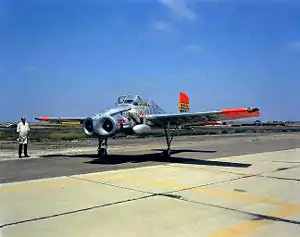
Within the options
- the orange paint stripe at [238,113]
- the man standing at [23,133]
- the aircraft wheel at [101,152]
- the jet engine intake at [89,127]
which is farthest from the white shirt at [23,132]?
the orange paint stripe at [238,113]

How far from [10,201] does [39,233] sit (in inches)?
106

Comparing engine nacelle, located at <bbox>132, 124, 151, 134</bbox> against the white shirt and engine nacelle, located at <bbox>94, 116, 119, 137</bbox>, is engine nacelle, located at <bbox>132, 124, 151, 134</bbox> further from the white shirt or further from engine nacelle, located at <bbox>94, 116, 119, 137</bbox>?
the white shirt

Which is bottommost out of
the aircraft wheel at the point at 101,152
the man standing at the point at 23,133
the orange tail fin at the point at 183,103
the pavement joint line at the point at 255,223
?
the pavement joint line at the point at 255,223

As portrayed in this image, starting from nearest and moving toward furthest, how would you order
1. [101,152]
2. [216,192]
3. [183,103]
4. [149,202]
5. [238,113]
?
1. [149,202]
2. [216,192]
3. [238,113]
4. [101,152]
5. [183,103]

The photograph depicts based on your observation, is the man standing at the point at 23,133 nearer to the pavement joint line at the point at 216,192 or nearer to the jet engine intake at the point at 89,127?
the jet engine intake at the point at 89,127

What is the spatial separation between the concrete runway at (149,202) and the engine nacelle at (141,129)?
3821 mm

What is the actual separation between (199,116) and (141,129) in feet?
9.09

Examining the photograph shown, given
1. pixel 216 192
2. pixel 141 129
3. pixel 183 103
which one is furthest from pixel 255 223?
pixel 183 103

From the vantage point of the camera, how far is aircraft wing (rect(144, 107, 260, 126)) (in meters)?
15.7

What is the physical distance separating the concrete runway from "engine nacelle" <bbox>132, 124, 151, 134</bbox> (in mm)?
3821

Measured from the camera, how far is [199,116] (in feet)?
57.3

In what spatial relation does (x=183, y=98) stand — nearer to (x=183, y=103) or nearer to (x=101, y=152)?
(x=183, y=103)

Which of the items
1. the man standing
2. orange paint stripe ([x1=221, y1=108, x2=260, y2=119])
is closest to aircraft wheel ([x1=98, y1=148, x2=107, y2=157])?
the man standing

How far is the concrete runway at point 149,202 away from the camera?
20.1 feet
